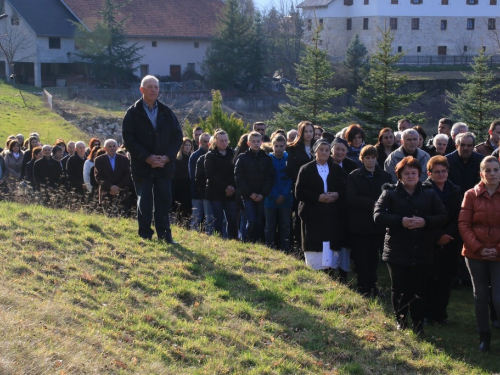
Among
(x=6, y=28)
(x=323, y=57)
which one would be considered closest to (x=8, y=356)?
(x=323, y=57)

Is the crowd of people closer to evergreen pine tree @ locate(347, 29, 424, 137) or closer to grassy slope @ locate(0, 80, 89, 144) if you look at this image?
evergreen pine tree @ locate(347, 29, 424, 137)

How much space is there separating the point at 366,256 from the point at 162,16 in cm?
6027

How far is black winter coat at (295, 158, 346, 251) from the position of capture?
9.23 m

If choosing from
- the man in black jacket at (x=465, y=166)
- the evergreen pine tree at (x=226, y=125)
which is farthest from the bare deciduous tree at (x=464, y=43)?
the man in black jacket at (x=465, y=166)

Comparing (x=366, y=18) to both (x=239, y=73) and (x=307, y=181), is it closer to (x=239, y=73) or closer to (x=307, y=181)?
(x=239, y=73)

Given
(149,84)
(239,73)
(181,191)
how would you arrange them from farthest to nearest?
1. (239,73)
2. (181,191)
3. (149,84)

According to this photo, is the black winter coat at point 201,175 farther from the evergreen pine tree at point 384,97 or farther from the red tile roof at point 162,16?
the red tile roof at point 162,16

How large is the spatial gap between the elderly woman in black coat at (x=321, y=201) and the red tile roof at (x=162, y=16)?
54553 mm

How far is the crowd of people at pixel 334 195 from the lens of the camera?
745 centimetres

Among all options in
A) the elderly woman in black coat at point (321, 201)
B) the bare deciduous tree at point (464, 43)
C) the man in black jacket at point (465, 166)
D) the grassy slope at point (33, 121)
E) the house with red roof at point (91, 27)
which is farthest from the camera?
the bare deciduous tree at point (464, 43)

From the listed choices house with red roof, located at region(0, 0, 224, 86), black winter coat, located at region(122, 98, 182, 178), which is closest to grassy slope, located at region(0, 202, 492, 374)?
black winter coat, located at region(122, 98, 182, 178)

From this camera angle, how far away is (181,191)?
43.8 ft

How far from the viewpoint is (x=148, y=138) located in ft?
30.1

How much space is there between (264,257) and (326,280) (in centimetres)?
110
